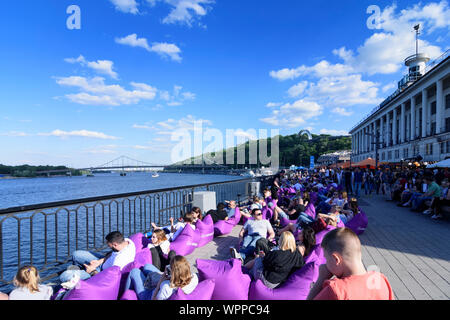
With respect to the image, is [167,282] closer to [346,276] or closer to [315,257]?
[346,276]

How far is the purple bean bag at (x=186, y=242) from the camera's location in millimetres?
4988

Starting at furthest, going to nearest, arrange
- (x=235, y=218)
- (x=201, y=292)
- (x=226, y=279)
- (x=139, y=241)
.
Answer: (x=235, y=218) → (x=139, y=241) → (x=226, y=279) → (x=201, y=292)

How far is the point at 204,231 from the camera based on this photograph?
5887mm

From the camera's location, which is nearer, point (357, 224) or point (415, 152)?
point (357, 224)

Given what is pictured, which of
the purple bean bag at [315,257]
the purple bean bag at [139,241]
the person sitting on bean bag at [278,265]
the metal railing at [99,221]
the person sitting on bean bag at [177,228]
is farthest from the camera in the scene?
the metal railing at [99,221]

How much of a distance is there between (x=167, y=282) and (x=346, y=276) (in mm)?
2037

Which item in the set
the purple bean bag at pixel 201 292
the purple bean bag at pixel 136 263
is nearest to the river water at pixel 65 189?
the purple bean bag at pixel 136 263

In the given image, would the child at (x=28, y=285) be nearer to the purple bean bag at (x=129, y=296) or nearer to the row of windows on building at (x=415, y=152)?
the purple bean bag at (x=129, y=296)

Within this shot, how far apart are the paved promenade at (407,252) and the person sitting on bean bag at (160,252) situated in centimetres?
70

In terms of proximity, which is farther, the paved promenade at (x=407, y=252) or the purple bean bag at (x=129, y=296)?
the paved promenade at (x=407, y=252)

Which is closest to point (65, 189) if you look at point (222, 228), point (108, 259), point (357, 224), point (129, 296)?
point (222, 228)

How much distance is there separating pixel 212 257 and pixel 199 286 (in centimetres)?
244
